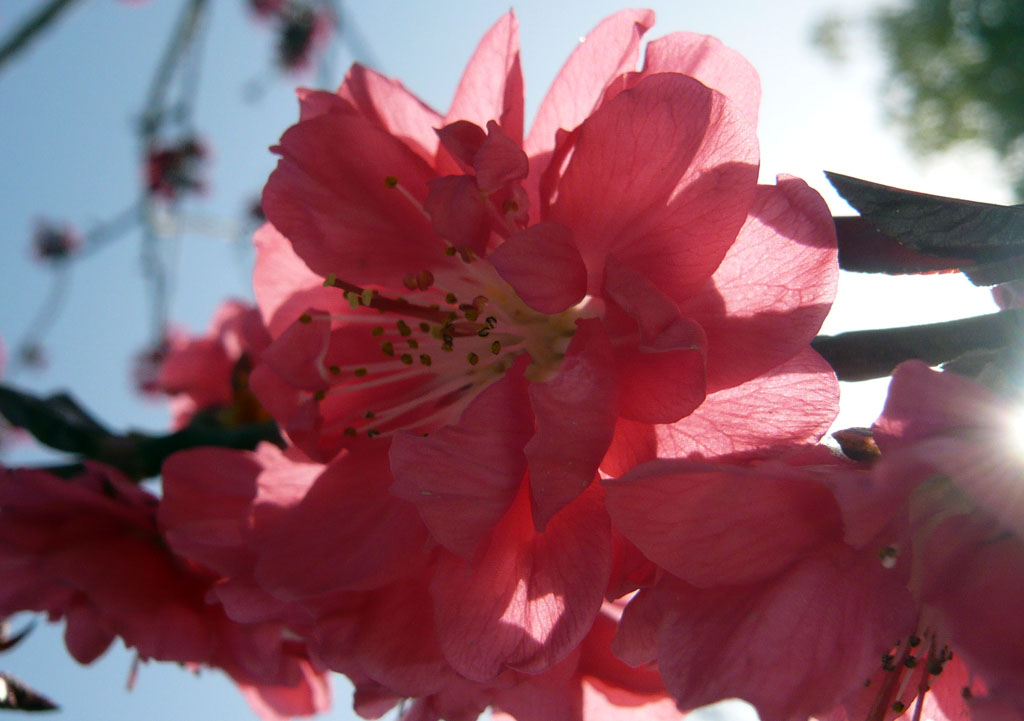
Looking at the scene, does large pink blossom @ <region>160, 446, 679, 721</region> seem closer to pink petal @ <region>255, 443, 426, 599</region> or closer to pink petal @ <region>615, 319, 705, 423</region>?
pink petal @ <region>255, 443, 426, 599</region>

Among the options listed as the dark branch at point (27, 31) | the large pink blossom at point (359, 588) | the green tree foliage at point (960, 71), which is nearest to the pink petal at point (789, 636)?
the large pink blossom at point (359, 588)

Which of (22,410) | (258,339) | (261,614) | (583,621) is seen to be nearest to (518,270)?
(583,621)

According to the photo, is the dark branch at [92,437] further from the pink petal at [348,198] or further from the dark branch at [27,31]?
the dark branch at [27,31]

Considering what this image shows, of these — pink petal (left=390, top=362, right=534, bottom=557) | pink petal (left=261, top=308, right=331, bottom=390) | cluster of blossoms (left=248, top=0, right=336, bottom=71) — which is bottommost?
pink petal (left=390, top=362, right=534, bottom=557)

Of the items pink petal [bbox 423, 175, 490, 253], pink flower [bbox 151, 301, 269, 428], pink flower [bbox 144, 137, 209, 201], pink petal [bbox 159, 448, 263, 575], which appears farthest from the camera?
pink flower [bbox 144, 137, 209, 201]

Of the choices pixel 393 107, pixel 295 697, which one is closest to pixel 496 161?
pixel 393 107

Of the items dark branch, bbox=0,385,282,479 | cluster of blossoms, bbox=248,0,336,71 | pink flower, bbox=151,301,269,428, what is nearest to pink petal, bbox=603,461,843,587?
dark branch, bbox=0,385,282,479
